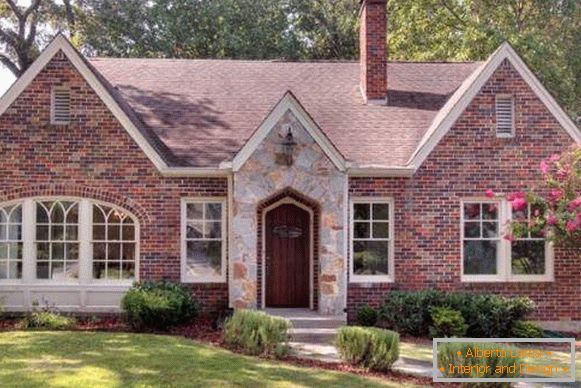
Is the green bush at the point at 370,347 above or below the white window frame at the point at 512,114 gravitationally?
below

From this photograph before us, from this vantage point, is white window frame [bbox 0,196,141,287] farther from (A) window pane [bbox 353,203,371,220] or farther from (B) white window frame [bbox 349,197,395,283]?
(A) window pane [bbox 353,203,371,220]

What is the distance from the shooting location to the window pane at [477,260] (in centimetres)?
1425

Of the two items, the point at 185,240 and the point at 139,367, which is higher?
the point at 185,240

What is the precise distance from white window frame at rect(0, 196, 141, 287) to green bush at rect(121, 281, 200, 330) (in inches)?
55.3

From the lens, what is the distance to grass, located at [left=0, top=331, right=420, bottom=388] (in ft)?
27.3

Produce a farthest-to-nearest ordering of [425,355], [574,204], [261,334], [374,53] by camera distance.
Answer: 1. [374,53]
2. [574,204]
3. [425,355]
4. [261,334]

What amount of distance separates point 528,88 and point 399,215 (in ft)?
13.2

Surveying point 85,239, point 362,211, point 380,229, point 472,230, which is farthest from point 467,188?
point 85,239

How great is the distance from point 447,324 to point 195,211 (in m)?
5.82

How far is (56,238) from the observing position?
13.8 meters

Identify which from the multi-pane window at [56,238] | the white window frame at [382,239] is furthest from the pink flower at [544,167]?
the multi-pane window at [56,238]

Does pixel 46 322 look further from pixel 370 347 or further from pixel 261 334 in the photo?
pixel 370 347

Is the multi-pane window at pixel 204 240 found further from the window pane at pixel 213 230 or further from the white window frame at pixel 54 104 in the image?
the white window frame at pixel 54 104

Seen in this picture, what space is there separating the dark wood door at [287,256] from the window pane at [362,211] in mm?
1069
